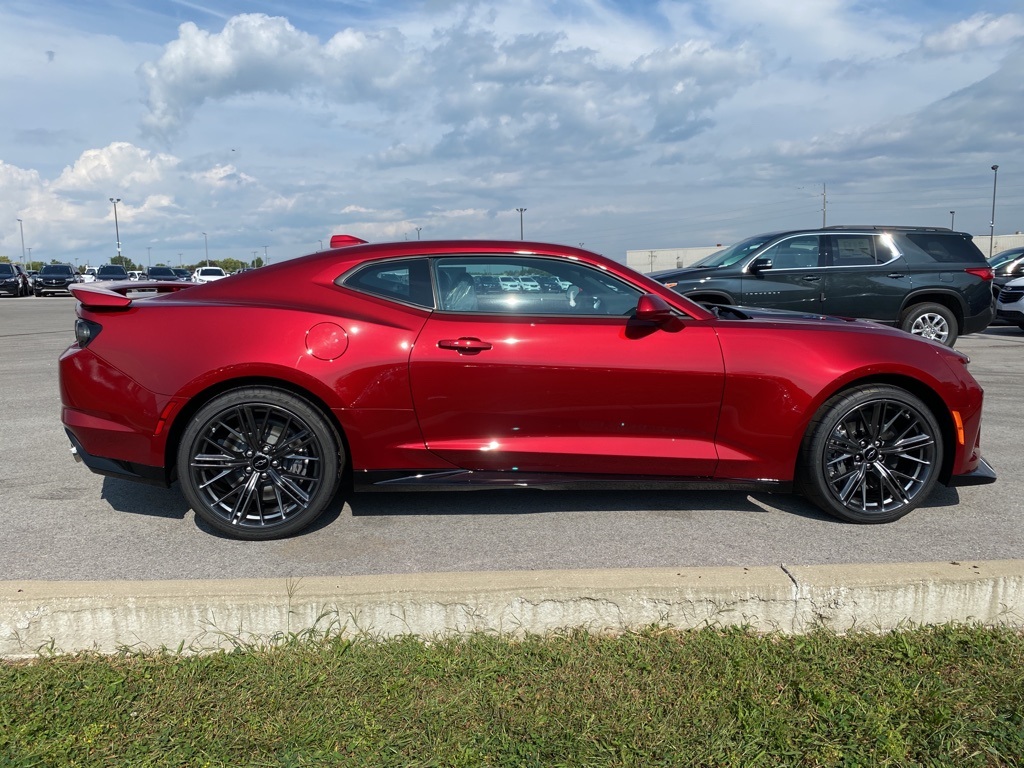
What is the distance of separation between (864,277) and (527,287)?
311 inches

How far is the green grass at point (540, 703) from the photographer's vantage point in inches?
91.4

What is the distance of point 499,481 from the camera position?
3.99 meters

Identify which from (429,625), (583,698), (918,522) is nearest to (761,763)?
(583,698)

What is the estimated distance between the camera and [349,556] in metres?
3.79

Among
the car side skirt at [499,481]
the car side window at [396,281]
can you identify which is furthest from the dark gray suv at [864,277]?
the car side window at [396,281]

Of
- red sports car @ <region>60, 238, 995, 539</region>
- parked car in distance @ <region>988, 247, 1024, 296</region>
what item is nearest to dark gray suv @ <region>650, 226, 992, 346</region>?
parked car in distance @ <region>988, 247, 1024, 296</region>

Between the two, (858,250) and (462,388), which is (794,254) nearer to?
(858,250)

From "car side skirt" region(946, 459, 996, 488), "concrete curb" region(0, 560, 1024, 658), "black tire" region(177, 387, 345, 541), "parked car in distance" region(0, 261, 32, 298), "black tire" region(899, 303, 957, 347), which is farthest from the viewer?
"parked car in distance" region(0, 261, 32, 298)

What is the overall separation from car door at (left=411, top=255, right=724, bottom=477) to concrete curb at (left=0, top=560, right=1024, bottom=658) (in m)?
0.91

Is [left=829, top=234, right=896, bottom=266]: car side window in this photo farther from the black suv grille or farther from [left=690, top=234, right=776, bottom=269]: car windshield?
the black suv grille

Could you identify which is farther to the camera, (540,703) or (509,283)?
(509,283)

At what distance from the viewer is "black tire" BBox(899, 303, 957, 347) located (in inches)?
417

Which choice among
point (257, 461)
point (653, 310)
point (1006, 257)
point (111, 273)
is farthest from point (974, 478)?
point (111, 273)

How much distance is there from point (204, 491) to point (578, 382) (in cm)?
193
